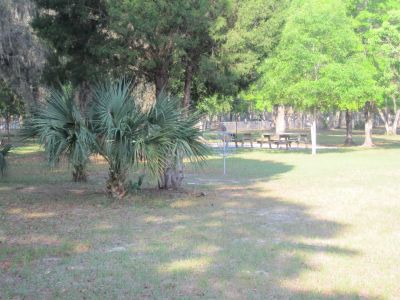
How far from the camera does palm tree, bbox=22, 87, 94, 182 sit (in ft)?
35.1

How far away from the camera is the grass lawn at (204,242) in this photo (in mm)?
5859

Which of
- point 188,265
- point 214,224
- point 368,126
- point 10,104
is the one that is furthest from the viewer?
point 10,104

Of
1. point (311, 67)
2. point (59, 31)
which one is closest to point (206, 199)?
point (59, 31)

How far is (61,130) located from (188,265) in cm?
535

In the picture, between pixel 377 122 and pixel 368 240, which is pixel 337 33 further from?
pixel 377 122

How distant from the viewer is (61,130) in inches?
435

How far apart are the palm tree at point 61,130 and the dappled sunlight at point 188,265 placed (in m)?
4.40

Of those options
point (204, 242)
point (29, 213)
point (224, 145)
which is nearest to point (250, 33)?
point (29, 213)

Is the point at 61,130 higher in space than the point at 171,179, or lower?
higher

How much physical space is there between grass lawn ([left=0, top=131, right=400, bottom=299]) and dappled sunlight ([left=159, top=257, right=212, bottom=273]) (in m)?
0.01

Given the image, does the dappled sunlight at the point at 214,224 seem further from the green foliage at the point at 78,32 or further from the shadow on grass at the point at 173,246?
the green foliage at the point at 78,32

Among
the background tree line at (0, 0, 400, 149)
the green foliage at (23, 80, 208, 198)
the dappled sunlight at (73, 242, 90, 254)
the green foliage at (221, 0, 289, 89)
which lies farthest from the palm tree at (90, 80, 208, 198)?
the dappled sunlight at (73, 242, 90, 254)

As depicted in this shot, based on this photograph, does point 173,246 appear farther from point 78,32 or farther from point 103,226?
point 78,32

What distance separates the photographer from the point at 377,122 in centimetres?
10162
